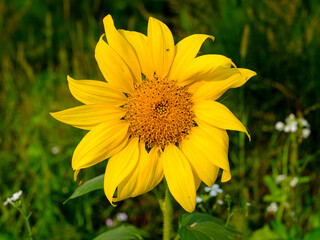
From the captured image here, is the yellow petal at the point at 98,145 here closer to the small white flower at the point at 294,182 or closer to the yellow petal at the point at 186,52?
the yellow petal at the point at 186,52

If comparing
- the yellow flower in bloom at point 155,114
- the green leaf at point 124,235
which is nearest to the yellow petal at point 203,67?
the yellow flower in bloom at point 155,114

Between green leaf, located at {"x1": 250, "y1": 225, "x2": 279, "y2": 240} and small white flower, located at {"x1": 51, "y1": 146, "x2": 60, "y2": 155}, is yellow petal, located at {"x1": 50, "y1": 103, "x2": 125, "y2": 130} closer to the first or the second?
green leaf, located at {"x1": 250, "y1": 225, "x2": 279, "y2": 240}

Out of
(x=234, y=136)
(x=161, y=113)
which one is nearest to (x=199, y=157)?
(x=161, y=113)

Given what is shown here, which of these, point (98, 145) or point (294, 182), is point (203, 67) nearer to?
point (98, 145)

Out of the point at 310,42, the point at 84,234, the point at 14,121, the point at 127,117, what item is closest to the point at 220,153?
the point at 127,117

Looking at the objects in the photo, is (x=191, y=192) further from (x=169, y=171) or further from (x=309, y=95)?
(x=309, y=95)

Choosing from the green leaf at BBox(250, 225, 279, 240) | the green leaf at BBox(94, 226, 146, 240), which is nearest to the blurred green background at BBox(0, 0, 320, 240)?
the green leaf at BBox(250, 225, 279, 240)

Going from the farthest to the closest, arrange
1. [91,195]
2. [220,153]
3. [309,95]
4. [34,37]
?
[34,37] → [309,95] → [91,195] → [220,153]
